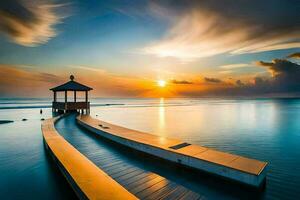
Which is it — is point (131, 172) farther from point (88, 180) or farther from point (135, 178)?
point (88, 180)

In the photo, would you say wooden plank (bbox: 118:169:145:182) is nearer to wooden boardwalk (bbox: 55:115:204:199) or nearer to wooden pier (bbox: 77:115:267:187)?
wooden boardwalk (bbox: 55:115:204:199)

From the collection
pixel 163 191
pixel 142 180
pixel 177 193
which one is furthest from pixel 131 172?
pixel 177 193

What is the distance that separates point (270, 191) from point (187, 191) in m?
2.29

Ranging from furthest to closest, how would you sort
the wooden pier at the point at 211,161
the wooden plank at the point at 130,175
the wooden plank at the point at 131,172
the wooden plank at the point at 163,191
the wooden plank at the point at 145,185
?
the wooden plank at the point at 131,172 → the wooden plank at the point at 130,175 → the wooden pier at the point at 211,161 → the wooden plank at the point at 145,185 → the wooden plank at the point at 163,191

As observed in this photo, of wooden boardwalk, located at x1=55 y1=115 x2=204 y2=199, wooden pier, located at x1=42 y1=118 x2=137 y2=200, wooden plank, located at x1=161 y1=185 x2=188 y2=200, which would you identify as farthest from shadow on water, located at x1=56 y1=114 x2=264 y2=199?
wooden pier, located at x1=42 y1=118 x2=137 y2=200

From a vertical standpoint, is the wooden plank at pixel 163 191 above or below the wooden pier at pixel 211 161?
below

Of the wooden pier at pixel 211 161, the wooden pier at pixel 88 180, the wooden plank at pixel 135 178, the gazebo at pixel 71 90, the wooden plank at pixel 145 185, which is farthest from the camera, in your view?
the gazebo at pixel 71 90

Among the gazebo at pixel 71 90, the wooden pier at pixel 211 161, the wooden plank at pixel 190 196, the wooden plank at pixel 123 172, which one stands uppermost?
the gazebo at pixel 71 90

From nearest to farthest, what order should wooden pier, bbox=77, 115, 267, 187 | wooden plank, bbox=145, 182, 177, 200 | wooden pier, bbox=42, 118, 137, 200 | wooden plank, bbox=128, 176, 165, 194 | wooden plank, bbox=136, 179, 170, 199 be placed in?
wooden pier, bbox=42, 118, 137, 200 → wooden plank, bbox=145, 182, 177, 200 → wooden plank, bbox=136, 179, 170, 199 → wooden plank, bbox=128, 176, 165, 194 → wooden pier, bbox=77, 115, 267, 187

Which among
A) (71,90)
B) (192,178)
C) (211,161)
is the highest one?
(71,90)

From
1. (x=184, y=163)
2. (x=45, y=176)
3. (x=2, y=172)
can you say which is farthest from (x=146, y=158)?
(x=2, y=172)

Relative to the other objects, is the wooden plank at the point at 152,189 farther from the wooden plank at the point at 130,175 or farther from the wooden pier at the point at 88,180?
the wooden plank at the point at 130,175

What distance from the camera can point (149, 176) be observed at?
5305mm

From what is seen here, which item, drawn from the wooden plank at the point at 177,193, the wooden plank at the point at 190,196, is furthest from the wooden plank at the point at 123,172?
the wooden plank at the point at 190,196
